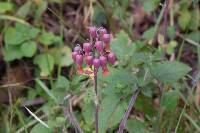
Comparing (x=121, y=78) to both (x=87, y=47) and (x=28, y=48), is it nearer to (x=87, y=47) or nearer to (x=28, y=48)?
(x=87, y=47)

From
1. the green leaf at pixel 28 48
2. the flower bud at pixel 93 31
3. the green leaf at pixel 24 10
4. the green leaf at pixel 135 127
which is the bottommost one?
the green leaf at pixel 135 127

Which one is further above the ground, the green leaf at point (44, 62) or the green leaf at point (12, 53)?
the green leaf at point (12, 53)

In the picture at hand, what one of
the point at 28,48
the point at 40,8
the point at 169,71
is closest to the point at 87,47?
the point at 169,71

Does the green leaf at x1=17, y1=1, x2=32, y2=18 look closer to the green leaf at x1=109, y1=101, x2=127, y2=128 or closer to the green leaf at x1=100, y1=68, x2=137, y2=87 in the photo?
the green leaf at x1=100, y1=68, x2=137, y2=87

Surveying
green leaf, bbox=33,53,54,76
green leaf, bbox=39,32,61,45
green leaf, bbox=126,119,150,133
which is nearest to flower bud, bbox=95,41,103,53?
green leaf, bbox=126,119,150,133

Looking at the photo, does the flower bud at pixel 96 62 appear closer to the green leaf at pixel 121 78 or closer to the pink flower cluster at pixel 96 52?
the pink flower cluster at pixel 96 52

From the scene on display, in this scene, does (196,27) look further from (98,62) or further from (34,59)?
(98,62)

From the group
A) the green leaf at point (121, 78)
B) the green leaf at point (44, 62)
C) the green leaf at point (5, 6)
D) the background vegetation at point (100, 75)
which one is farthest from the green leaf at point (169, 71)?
the green leaf at point (5, 6)
